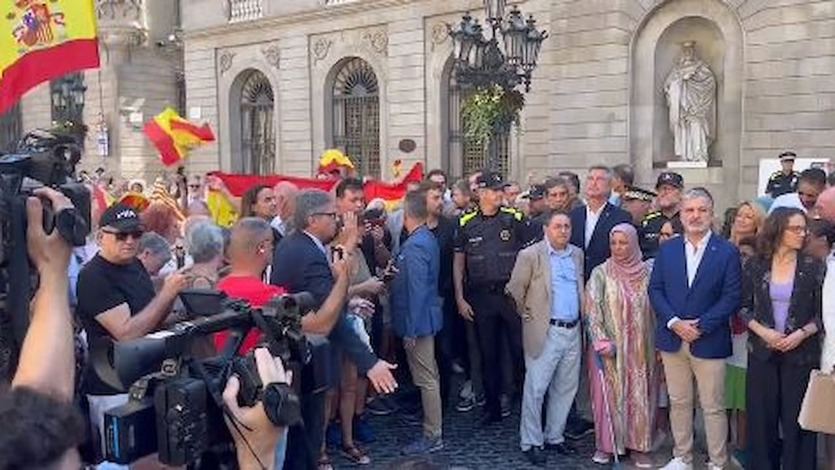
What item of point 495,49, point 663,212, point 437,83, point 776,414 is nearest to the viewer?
point 776,414

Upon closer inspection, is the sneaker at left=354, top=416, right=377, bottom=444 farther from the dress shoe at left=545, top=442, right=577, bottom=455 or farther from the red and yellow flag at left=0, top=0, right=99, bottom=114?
the red and yellow flag at left=0, top=0, right=99, bottom=114

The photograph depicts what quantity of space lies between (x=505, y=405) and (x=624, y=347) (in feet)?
5.72

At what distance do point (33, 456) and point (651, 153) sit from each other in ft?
52.5

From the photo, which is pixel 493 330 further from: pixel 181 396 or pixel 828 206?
pixel 181 396

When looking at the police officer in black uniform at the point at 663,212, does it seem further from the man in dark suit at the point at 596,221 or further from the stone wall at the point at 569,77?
the stone wall at the point at 569,77

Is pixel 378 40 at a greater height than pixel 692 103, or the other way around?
pixel 378 40

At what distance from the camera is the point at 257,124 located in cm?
2734

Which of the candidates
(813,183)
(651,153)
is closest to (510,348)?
(813,183)

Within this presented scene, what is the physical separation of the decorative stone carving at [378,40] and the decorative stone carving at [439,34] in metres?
1.72

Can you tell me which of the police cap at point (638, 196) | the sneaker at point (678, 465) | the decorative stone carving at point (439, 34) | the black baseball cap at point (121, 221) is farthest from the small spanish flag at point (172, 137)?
the sneaker at point (678, 465)

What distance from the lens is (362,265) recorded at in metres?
6.83

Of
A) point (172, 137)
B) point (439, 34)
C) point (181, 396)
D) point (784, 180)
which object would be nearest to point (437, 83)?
point (439, 34)

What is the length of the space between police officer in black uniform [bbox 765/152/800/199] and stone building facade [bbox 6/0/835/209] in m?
3.82

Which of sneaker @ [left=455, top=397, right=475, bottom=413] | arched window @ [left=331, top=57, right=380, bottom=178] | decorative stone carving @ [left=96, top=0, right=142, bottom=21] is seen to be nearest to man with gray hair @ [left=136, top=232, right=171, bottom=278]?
sneaker @ [left=455, top=397, right=475, bottom=413]
